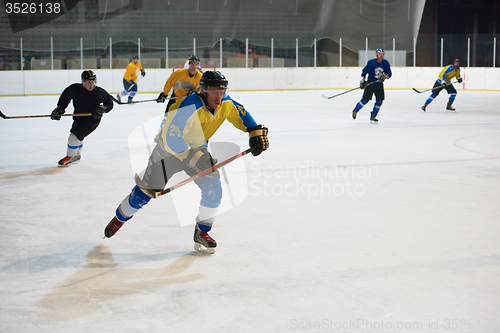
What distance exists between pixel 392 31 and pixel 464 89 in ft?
12.2

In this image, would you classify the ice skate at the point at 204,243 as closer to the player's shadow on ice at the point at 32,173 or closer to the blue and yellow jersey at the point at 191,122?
the blue and yellow jersey at the point at 191,122

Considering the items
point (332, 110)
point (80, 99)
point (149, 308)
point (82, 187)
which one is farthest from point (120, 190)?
point (332, 110)

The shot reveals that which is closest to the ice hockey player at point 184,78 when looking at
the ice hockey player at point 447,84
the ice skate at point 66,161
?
the ice skate at point 66,161

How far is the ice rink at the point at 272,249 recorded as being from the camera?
2.24 meters

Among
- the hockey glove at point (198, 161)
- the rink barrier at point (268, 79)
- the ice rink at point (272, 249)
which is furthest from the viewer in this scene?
the rink barrier at point (268, 79)

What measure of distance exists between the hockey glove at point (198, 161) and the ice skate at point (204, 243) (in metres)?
0.35

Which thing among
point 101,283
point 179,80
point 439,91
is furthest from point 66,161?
point 439,91

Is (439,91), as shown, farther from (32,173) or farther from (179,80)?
Answer: (32,173)

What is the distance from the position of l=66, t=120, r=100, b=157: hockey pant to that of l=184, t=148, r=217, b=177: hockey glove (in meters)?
3.09


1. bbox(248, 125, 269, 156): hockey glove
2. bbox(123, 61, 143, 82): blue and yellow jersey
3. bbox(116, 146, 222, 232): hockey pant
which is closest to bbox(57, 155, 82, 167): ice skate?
bbox(116, 146, 222, 232): hockey pant

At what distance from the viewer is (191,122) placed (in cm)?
299

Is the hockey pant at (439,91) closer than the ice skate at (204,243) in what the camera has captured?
No

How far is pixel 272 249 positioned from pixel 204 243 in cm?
37

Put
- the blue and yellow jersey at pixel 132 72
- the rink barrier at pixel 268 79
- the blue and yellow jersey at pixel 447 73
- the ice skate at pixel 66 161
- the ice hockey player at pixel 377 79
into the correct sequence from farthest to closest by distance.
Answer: the rink barrier at pixel 268 79 → the blue and yellow jersey at pixel 132 72 → the blue and yellow jersey at pixel 447 73 → the ice hockey player at pixel 377 79 → the ice skate at pixel 66 161
